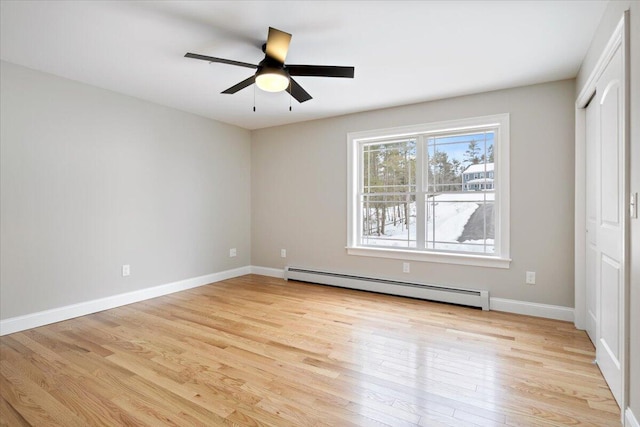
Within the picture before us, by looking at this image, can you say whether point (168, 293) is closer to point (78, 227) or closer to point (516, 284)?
point (78, 227)

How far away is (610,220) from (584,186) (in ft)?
3.68

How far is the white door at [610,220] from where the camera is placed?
6.12ft

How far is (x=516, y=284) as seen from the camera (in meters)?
3.52

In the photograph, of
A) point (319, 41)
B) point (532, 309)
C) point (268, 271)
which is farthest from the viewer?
point (268, 271)

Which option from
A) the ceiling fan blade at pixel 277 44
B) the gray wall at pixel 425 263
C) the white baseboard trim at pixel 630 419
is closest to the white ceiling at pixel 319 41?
the ceiling fan blade at pixel 277 44

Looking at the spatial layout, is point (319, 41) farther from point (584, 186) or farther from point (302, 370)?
point (584, 186)

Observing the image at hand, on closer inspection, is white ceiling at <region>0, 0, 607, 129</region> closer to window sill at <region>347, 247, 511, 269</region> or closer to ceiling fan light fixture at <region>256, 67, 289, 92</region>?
ceiling fan light fixture at <region>256, 67, 289, 92</region>

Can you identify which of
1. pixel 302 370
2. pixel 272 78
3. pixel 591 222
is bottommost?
pixel 302 370

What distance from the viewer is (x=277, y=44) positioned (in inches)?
88.2

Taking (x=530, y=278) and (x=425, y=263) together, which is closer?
Result: (x=530, y=278)

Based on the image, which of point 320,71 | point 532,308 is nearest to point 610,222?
point 532,308

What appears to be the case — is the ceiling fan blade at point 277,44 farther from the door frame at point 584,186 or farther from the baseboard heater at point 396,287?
the baseboard heater at point 396,287

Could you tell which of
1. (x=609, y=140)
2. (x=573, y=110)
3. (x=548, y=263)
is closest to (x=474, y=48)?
(x=609, y=140)

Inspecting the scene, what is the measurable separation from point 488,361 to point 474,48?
2.45 meters
